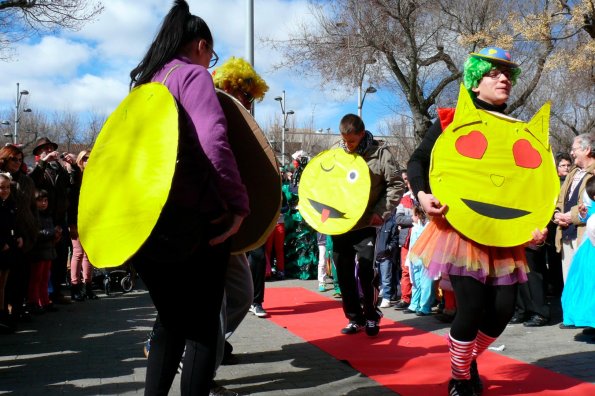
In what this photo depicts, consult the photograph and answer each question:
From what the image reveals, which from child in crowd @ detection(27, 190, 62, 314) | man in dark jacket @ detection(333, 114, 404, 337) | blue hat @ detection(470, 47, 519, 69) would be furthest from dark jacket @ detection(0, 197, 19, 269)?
blue hat @ detection(470, 47, 519, 69)

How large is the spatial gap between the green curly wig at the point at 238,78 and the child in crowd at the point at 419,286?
3438mm

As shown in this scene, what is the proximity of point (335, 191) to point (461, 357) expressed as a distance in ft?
8.58

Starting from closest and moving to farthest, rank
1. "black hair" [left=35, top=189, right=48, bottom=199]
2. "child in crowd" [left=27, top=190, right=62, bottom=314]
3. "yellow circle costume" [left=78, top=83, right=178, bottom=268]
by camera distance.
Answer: "yellow circle costume" [left=78, top=83, right=178, bottom=268], "child in crowd" [left=27, top=190, right=62, bottom=314], "black hair" [left=35, top=189, right=48, bottom=199]

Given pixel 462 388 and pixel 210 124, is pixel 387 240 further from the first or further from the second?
pixel 210 124

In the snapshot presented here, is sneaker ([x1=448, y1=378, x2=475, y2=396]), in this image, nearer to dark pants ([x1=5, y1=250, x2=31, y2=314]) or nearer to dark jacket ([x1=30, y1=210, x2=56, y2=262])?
dark pants ([x1=5, y1=250, x2=31, y2=314])

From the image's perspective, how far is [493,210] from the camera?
341cm

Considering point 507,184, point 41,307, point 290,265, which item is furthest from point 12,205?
point 290,265

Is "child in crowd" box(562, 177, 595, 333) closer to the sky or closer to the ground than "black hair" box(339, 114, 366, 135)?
closer to the ground

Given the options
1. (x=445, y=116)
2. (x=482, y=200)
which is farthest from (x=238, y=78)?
(x=482, y=200)

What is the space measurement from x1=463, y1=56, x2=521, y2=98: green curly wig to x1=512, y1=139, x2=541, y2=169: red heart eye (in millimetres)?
410

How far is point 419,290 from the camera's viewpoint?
7.25 m

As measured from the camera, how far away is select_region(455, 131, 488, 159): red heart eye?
348 centimetres

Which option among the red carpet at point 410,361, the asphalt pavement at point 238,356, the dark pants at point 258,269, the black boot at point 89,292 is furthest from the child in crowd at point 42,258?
the red carpet at point 410,361

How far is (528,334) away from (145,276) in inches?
177
